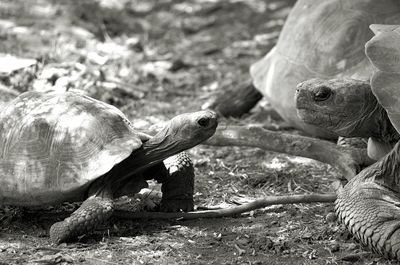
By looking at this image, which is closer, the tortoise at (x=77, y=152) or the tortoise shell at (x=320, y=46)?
the tortoise at (x=77, y=152)

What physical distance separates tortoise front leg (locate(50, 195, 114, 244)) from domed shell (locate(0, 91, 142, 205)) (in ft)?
0.40

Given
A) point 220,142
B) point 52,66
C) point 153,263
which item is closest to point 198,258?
point 153,263

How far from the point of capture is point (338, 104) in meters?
3.87

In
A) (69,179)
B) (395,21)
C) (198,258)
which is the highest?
(395,21)

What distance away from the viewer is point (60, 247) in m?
3.50

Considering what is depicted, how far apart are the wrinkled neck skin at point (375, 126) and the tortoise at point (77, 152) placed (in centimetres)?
84

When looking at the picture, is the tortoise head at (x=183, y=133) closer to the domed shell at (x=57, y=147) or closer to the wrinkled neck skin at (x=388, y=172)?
the domed shell at (x=57, y=147)

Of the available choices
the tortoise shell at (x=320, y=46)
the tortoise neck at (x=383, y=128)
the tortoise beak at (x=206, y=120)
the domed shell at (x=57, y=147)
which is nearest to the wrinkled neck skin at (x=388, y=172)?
the tortoise neck at (x=383, y=128)

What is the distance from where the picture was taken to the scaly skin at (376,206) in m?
3.32

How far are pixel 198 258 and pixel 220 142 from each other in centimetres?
140

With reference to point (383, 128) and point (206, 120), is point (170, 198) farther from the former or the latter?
point (383, 128)

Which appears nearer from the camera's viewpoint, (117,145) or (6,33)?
(117,145)

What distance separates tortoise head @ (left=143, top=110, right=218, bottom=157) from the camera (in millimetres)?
3652

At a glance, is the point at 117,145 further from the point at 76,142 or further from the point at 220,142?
the point at 220,142
